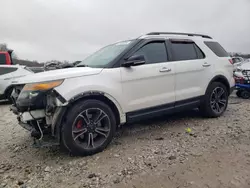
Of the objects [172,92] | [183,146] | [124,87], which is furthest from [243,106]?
[124,87]

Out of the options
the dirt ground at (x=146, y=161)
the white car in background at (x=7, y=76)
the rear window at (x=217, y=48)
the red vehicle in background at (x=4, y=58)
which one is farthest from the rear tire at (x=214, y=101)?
the red vehicle in background at (x=4, y=58)

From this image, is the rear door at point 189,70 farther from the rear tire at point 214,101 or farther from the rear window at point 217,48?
the rear window at point 217,48

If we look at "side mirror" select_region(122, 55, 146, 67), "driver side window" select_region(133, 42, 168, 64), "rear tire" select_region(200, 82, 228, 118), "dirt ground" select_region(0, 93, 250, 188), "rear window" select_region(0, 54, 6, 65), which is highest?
"rear window" select_region(0, 54, 6, 65)

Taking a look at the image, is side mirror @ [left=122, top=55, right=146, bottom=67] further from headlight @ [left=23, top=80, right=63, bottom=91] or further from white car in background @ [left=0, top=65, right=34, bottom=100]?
white car in background @ [left=0, top=65, right=34, bottom=100]

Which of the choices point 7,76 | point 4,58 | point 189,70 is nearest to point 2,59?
point 4,58

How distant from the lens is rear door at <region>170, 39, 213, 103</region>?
415 cm

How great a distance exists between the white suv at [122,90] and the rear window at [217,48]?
0.03m

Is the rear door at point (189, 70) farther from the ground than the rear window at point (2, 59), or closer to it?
closer to it

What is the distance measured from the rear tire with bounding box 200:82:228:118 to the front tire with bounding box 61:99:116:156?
7.42 ft

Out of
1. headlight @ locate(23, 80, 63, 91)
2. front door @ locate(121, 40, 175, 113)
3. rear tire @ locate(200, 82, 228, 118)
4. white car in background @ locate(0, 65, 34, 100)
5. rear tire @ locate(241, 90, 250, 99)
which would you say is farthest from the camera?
white car in background @ locate(0, 65, 34, 100)

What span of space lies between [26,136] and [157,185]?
2.86m

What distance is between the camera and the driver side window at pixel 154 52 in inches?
150

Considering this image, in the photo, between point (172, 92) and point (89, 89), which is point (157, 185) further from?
A: point (172, 92)

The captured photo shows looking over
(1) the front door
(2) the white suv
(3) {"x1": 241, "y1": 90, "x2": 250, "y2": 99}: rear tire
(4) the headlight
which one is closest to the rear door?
(2) the white suv
